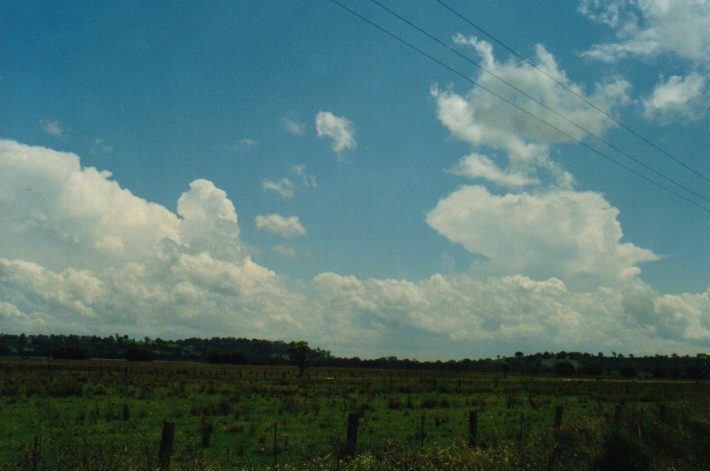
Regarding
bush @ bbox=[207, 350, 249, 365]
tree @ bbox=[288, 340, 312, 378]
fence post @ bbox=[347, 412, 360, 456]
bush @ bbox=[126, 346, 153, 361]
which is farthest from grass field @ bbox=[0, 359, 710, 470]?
bush @ bbox=[207, 350, 249, 365]

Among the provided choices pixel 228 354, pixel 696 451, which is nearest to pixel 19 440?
pixel 696 451

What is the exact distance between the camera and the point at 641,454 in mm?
12273

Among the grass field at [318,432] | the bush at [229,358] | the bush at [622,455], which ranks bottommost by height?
the bush at [229,358]

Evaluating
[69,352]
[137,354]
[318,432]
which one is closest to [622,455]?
[318,432]

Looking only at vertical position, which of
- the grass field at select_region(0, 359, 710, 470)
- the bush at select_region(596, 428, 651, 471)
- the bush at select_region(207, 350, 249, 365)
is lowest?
the bush at select_region(207, 350, 249, 365)

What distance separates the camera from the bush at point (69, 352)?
154 m

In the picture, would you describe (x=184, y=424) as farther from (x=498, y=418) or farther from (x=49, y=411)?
(x=498, y=418)

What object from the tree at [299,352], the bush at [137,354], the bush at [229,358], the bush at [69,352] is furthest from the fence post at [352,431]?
the bush at [229,358]

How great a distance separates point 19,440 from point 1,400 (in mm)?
16018

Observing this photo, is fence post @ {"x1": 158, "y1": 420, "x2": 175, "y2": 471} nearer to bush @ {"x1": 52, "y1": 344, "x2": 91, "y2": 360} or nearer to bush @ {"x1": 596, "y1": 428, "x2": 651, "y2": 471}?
bush @ {"x1": 596, "y1": 428, "x2": 651, "y2": 471}

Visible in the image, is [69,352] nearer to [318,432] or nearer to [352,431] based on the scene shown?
[318,432]

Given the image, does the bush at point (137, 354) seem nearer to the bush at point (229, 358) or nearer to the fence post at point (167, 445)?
the bush at point (229, 358)

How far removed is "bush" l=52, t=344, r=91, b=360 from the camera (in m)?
154

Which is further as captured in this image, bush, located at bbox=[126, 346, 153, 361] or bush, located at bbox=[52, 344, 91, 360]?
bush, located at bbox=[126, 346, 153, 361]
